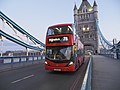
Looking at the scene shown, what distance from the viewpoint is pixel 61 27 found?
10.8 m

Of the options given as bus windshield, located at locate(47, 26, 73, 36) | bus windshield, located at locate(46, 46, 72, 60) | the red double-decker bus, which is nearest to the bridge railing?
bus windshield, located at locate(46, 46, 72, 60)

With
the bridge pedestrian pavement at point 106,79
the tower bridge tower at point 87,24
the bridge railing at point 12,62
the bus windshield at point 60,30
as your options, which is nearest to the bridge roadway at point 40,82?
the bridge pedestrian pavement at point 106,79

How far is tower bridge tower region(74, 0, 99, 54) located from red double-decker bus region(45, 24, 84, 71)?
6627 cm

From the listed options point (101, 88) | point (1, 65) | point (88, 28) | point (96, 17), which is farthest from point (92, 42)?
point (101, 88)

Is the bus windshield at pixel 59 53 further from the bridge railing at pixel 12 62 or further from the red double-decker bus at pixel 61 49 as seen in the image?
the bridge railing at pixel 12 62

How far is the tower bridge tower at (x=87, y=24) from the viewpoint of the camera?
76812mm

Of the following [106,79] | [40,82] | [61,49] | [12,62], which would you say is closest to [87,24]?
[12,62]

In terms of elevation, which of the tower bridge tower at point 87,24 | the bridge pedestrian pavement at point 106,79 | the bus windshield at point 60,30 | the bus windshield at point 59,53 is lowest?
the bridge pedestrian pavement at point 106,79

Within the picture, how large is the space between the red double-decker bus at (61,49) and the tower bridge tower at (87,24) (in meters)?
66.3

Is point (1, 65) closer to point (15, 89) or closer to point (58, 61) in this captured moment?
point (58, 61)

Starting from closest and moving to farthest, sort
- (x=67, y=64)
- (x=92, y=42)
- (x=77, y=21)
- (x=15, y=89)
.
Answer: (x=15, y=89)
(x=67, y=64)
(x=92, y=42)
(x=77, y=21)

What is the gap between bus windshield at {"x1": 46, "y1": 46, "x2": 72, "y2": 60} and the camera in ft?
32.9

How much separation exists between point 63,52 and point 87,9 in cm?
7860

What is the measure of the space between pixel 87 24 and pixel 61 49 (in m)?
72.9
